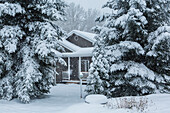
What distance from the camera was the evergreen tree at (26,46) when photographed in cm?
971

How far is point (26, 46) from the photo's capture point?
10727 mm

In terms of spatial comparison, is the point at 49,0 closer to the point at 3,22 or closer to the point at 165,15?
the point at 3,22

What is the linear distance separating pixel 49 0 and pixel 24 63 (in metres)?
3.77

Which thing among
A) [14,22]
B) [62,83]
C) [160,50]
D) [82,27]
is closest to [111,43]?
[160,50]

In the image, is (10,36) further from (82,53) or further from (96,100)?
(82,53)

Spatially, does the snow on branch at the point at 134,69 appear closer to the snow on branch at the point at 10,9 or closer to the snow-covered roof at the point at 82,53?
the snow on branch at the point at 10,9

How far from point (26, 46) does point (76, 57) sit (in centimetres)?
1264

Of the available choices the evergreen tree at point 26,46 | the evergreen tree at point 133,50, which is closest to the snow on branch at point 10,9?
the evergreen tree at point 26,46

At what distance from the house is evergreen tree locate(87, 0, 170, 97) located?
10937 mm

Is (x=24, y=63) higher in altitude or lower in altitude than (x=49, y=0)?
lower

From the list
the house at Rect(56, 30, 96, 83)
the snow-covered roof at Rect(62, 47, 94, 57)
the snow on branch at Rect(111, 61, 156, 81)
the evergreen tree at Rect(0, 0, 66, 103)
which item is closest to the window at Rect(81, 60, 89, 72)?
the house at Rect(56, 30, 96, 83)

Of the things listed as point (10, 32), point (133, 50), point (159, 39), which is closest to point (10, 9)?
point (10, 32)

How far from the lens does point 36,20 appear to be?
36.9 feet

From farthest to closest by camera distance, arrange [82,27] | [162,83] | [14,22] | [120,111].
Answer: [82,27] → [14,22] → [162,83] → [120,111]
